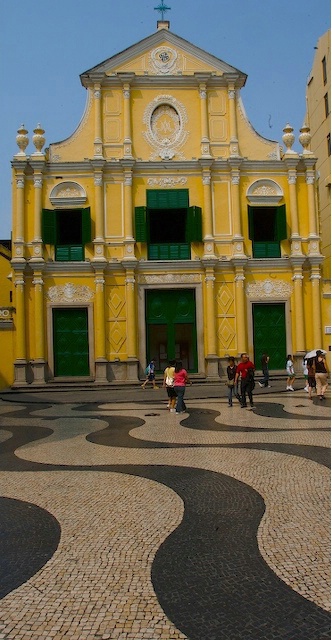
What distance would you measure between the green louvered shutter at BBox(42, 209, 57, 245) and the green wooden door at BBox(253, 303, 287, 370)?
1039cm

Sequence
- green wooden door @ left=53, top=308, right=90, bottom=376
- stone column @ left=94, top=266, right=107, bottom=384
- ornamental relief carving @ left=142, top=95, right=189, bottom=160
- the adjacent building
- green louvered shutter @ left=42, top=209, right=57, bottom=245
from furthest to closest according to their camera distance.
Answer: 1. the adjacent building
2. ornamental relief carving @ left=142, top=95, right=189, bottom=160
3. green louvered shutter @ left=42, top=209, right=57, bottom=245
4. green wooden door @ left=53, top=308, right=90, bottom=376
5. stone column @ left=94, top=266, right=107, bottom=384

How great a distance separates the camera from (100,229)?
2650 centimetres

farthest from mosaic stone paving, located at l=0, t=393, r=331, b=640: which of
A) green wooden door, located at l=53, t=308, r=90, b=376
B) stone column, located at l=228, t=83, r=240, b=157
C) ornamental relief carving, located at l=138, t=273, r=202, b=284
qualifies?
stone column, located at l=228, t=83, r=240, b=157

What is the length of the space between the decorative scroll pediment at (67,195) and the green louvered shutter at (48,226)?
0.67 m

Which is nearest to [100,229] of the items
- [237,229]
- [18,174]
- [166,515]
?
[18,174]

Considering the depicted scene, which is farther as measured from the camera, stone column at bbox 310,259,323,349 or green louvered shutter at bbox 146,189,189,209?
green louvered shutter at bbox 146,189,189,209

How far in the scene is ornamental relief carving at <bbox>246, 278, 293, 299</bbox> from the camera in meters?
27.0

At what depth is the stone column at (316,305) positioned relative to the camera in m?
26.5

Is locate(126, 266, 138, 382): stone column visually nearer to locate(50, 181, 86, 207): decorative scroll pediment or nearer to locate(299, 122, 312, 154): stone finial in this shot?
locate(50, 181, 86, 207): decorative scroll pediment

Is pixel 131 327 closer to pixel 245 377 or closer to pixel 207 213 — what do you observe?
pixel 207 213

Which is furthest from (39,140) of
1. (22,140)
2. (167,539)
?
(167,539)

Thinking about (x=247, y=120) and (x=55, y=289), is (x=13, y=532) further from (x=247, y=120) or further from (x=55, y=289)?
(x=247, y=120)

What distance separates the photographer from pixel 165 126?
2766 cm

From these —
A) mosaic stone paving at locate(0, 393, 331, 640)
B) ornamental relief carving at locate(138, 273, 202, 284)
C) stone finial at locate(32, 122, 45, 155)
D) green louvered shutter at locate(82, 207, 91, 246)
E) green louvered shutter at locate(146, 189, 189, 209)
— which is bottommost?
mosaic stone paving at locate(0, 393, 331, 640)
